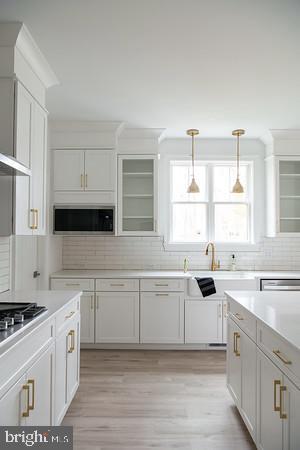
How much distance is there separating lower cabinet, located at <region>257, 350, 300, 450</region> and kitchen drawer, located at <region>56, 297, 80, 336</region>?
1.27 meters

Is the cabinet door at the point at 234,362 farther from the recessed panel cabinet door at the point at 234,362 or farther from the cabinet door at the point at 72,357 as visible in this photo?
the cabinet door at the point at 72,357

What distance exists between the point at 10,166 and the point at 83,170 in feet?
7.92

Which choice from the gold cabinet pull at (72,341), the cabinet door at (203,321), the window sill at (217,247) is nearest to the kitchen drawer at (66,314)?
the gold cabinet pull at (72,341)

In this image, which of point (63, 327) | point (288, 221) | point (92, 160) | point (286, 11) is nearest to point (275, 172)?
point (288, 221)

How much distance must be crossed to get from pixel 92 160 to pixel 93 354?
229cm

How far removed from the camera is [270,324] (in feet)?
6.37

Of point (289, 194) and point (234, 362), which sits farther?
point (289, 194)

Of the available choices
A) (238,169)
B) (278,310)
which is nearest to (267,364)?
(278,310)

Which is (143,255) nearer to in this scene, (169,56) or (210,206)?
(210,206)

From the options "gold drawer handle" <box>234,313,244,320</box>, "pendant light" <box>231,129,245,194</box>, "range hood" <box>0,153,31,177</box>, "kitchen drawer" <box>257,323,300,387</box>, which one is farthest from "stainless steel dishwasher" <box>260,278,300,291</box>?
"range hood" <box>0,153,31,177</box>

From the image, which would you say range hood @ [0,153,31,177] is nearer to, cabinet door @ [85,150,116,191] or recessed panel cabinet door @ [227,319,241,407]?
recessed panel cabinet door @ [227,319,241,407]

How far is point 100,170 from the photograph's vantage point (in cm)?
445

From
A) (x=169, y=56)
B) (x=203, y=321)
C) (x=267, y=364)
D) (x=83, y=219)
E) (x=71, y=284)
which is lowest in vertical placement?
(x=203, y=321)

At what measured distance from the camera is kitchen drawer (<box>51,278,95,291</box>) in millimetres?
4320
